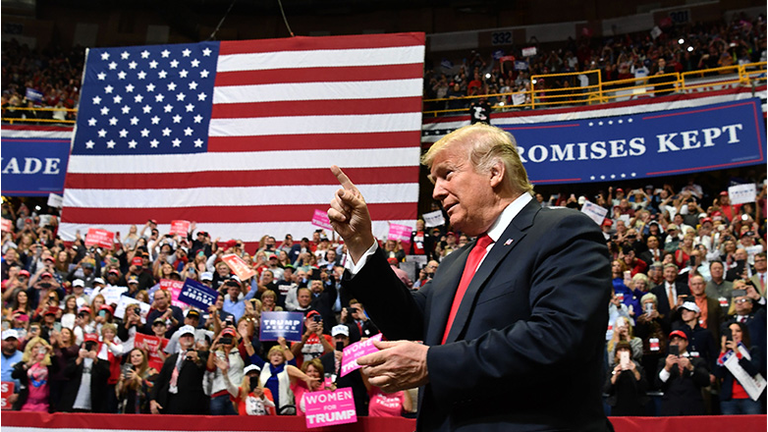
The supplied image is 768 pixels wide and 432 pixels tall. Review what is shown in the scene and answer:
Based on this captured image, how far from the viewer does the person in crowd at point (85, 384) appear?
289 inches

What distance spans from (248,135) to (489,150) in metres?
13.8

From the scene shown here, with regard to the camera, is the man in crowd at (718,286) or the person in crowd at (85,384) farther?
the man in crowd at (718,286)

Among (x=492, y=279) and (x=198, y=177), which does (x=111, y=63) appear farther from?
(x=492, y=279)

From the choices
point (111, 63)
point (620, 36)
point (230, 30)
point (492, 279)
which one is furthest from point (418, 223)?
point (230, 30)

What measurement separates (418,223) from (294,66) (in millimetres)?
5418

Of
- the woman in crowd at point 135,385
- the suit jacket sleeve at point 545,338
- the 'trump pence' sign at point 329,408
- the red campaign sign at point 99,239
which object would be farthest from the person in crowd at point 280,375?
the red campaign sign at point 99,239

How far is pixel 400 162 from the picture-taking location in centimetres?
1440

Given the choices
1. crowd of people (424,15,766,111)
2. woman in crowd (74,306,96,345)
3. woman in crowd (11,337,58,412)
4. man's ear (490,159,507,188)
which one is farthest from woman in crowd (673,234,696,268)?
man's ear (490,159,507,188)

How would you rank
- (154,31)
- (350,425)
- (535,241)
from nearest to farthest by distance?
1. (535,241)
2. (350,425)
3. (154,31)

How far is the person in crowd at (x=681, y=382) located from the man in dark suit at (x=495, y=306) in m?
5.08

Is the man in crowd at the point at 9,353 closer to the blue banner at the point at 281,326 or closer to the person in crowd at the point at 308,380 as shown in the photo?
the blue banner at the point at 281,326

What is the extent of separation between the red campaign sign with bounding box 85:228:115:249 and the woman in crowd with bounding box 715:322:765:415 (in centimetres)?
1027

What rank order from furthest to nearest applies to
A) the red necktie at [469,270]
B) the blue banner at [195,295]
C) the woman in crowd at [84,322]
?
the blue banner at [195,295], the woman in crowd at [84,322], the red necktie at [469,270]

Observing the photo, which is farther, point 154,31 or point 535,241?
point 154,31
